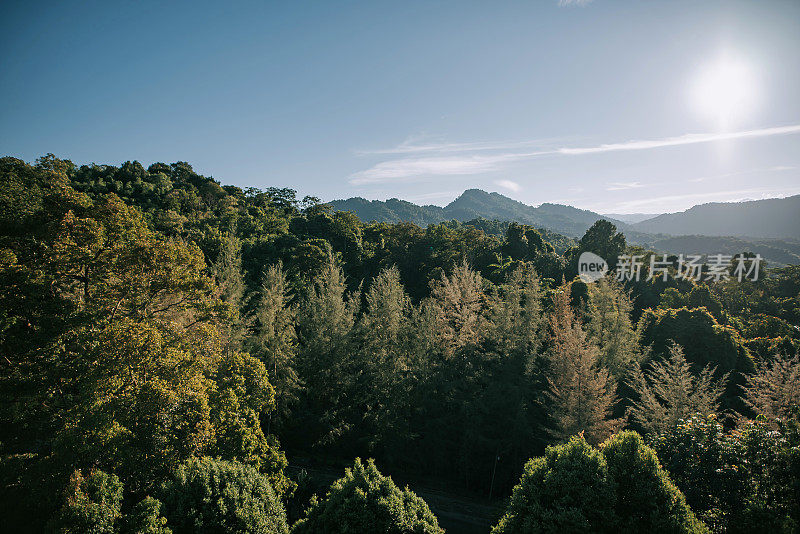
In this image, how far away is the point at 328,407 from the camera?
18.2 m

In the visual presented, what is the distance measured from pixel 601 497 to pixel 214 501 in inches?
335

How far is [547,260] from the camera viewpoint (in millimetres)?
39156

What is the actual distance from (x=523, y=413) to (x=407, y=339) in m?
6.20

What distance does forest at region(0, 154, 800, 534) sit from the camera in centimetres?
766

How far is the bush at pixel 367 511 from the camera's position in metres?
7.52

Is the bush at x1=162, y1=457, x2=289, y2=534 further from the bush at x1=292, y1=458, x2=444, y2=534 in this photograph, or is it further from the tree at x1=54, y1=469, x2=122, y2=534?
the bush at x1=292, y1=458, x2=444, y2=534

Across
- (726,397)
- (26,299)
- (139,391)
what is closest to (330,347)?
(139,391)

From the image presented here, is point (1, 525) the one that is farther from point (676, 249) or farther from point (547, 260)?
point (676, 249)

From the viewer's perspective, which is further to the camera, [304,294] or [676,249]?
[676,249]

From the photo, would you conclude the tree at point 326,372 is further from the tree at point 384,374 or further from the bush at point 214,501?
the bush at point 214,501

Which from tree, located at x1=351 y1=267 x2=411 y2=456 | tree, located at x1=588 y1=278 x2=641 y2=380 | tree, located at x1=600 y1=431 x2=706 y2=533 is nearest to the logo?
tree, located at x1=588 y1=278 x2=641 y2=380

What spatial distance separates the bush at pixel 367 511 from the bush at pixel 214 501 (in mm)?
1129

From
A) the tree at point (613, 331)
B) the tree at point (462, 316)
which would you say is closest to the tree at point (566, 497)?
the tree at point (462, 316)

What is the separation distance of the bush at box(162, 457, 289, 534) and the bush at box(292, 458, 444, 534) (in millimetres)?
1129
